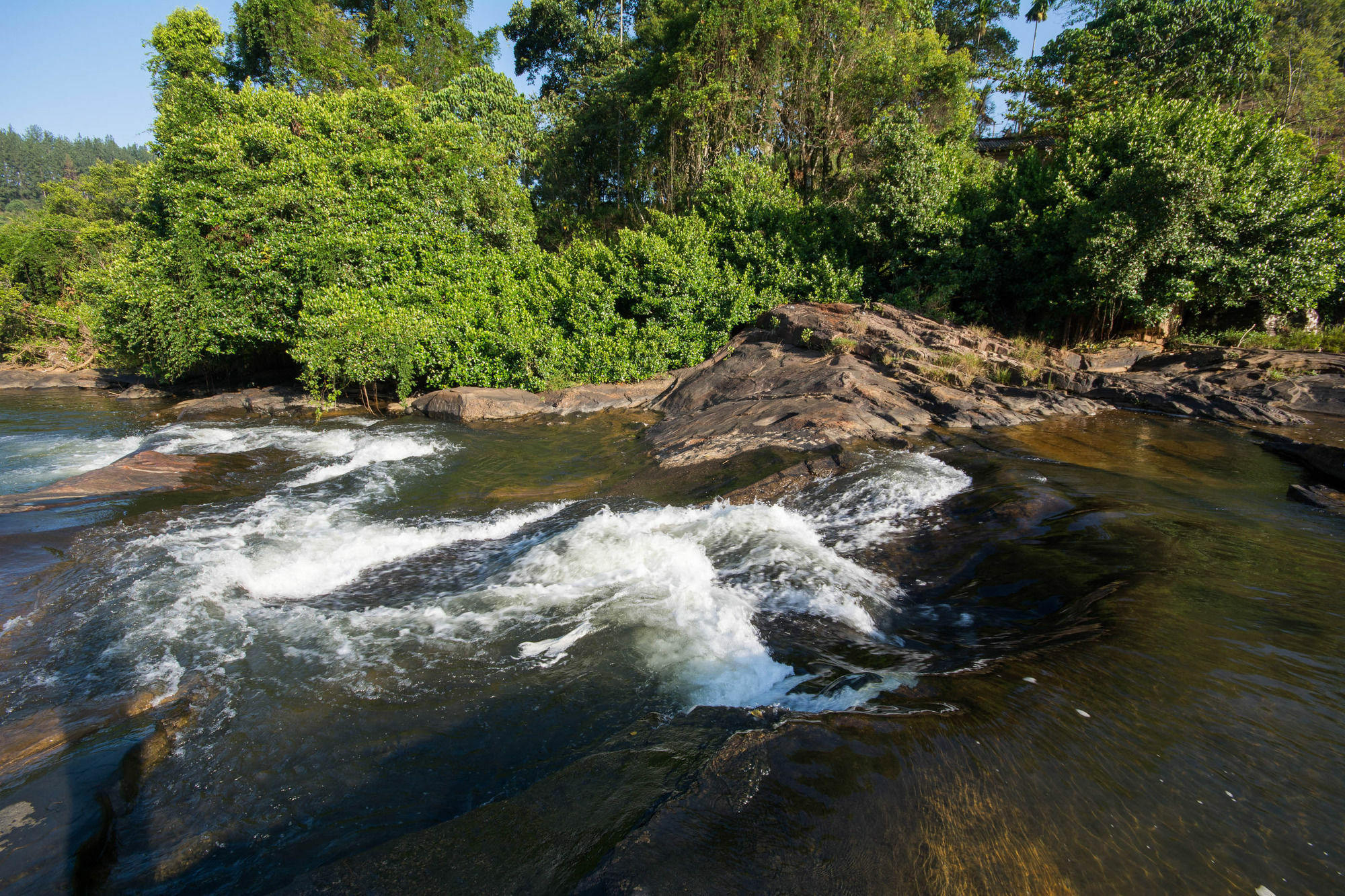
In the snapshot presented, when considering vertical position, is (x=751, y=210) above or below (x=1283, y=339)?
above

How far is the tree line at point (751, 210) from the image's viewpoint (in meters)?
12.8

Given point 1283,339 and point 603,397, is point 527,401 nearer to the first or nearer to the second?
point 603,397

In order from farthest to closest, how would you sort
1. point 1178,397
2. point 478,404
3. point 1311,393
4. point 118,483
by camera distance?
point 478,404 < point 1178,397 < point 1311,393 < point 118,483

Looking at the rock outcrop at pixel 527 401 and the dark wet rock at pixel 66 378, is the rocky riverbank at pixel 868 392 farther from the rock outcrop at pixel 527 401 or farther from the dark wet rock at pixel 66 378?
the dark wet rock at pixel 66 378

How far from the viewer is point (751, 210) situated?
1717 cm

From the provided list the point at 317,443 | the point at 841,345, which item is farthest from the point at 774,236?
the point at 317,443

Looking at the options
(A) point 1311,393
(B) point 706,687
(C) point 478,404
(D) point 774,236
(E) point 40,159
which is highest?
(E) point 40,159

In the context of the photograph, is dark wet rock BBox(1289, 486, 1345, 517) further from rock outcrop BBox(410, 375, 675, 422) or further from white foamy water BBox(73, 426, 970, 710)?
rock outcrop BBox(410, 375, 675, 422)

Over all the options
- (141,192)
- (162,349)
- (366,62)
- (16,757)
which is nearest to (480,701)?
(16,757)

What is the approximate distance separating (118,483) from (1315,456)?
15.7 metres

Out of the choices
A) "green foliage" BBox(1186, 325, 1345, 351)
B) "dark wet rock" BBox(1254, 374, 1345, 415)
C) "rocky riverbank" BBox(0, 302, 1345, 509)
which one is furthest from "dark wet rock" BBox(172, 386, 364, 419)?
"green foliage" BBox(1186, 325, 1345, 351)

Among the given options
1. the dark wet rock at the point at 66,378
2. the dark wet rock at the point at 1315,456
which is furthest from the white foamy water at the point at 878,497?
the dark wet rock at the point at 66,378

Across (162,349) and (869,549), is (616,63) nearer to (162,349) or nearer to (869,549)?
(162,349)

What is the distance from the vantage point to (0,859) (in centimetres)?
276
